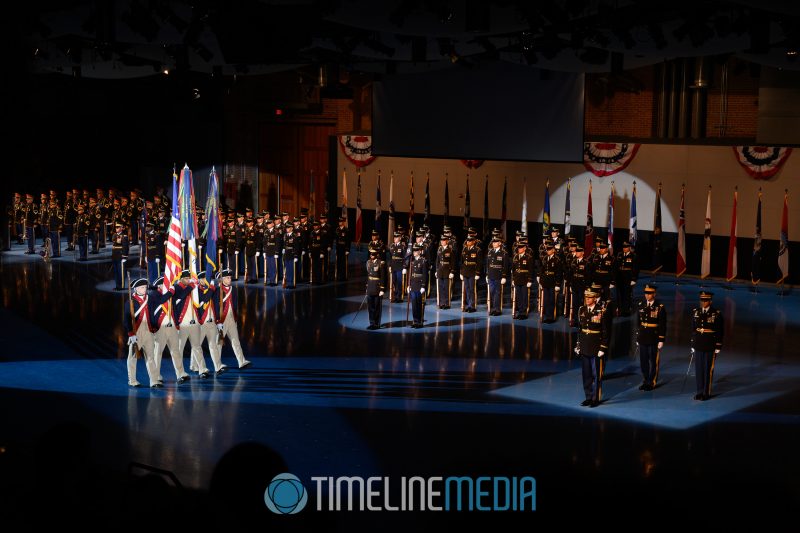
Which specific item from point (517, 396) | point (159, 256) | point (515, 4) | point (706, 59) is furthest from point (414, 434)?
point (706, 59)

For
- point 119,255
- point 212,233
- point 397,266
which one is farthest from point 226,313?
point 119,255

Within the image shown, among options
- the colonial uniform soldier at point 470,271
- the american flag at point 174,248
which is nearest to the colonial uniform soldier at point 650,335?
the colonial uniform soldier at point 470,271

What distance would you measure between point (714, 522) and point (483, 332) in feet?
29.7

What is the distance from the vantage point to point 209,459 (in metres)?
11.4

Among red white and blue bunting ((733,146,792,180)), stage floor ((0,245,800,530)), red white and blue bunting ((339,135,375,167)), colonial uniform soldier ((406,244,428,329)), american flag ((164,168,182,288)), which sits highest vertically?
red white and blue bunting ((339,135,375,167))

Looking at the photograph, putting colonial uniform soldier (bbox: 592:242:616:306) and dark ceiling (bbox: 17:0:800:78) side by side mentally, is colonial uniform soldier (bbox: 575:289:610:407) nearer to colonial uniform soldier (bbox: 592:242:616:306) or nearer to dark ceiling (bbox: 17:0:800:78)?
dark ceiling (bbox: 17:0:800:78)

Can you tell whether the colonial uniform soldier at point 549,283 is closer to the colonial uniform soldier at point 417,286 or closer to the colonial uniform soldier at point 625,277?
the colonial uniform soldier at point 625,277

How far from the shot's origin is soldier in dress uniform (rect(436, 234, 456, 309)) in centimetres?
2072

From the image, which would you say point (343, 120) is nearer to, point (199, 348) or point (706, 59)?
point (706, 59)

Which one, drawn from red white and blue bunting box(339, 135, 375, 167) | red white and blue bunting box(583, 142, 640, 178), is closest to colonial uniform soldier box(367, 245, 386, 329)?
red white and blue bunting box(583, 142, 640, 178)

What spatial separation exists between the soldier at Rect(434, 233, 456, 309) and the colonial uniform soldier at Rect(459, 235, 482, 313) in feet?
1.20

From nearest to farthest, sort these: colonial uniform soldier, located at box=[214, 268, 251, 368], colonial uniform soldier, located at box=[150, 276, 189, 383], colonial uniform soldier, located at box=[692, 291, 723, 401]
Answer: colonial uniform soldier, located at box=[692, 291, 723, 401]
colonial uniform soldier, located at box=[150, 276, 189, 383]
colonial uniform soldier, located at box=[214, 268, 251, 368]

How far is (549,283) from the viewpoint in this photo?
63.0 ft

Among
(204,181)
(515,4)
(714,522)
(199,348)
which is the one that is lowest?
(714,522)
